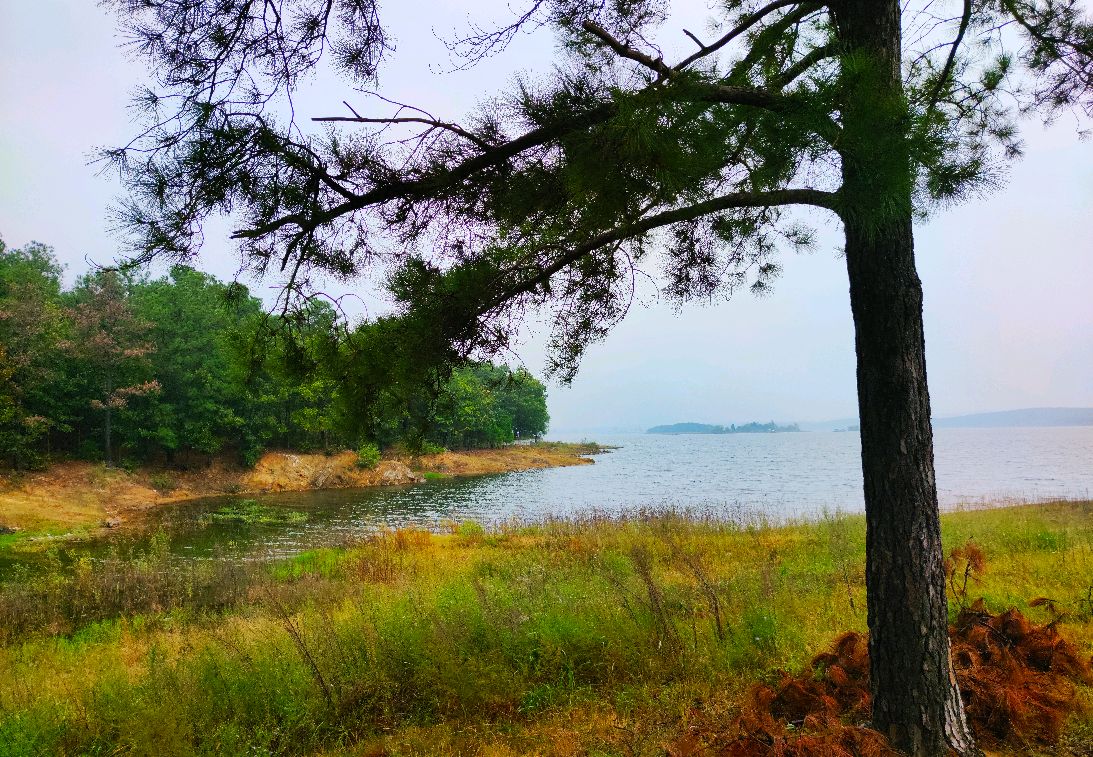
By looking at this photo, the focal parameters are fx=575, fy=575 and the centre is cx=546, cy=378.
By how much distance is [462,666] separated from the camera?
4055mm

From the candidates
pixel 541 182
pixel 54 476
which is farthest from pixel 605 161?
pixel 54 476

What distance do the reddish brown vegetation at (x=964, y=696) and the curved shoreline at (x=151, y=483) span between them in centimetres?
1179

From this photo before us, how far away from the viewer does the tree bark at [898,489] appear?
267 centimetres

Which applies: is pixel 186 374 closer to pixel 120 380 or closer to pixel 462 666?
pixel 120 380

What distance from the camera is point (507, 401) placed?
56.4 meters

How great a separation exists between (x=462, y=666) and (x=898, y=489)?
3.02 m

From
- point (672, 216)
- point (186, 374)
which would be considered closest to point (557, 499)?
point (186, 374)

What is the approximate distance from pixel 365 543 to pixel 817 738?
40.6ft

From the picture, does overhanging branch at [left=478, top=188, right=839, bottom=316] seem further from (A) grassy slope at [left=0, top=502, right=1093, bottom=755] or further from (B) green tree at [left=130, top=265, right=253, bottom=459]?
(B) green tree at [left=130, top=265, right=253, bottom=459]

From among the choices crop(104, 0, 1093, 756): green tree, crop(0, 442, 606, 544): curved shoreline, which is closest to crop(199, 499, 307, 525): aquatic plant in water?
crop(0, 442, 606, 544): curved shoreline

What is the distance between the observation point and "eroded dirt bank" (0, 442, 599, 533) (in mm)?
19719

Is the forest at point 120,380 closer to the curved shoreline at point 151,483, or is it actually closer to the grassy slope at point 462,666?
the curved shoreline at point 151,483

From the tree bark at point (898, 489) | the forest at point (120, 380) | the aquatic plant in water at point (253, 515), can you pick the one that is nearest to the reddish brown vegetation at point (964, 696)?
the tree bark at point (898, 489)

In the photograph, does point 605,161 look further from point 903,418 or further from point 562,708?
point 562,708
